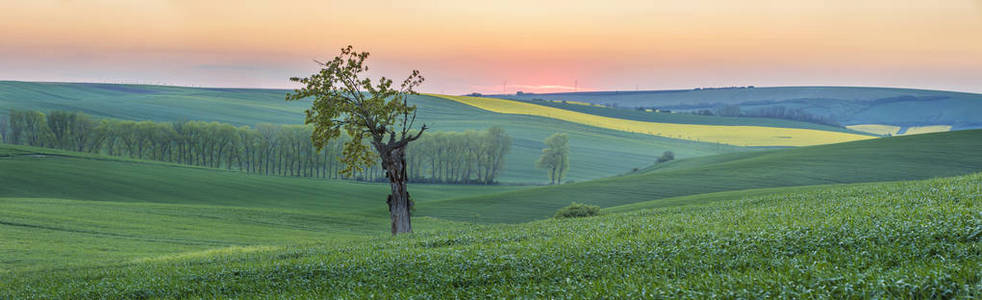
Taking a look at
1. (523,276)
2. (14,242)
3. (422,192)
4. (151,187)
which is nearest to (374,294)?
(523,276)

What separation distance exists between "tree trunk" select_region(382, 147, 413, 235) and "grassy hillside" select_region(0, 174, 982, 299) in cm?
1992

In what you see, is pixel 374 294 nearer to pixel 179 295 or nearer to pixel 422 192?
pixel 179 295

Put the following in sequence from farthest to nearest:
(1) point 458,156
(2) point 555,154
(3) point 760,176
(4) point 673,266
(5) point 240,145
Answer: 1. (2) point 555,154
2. (1) point 458,156
3. (5) point 240,145
4. (3) point 760,176
5. (4) point 673,266

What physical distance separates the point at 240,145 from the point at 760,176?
10238 cm

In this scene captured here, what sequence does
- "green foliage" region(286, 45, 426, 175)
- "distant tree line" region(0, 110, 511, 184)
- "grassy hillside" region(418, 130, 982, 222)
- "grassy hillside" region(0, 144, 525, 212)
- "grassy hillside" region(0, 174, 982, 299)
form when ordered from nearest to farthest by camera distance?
"grassy hillside" region(0, 174, 982, 299)
"green foliage" region(286, 45, 426, 175)
"grassy hillside" region(418, 130, 982, 222)
"grassy hillside" region(0, 144, 525, 212)
"distant tree line" region(0, 110, 511, 184)

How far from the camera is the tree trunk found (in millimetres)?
41000

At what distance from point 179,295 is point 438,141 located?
421 feet

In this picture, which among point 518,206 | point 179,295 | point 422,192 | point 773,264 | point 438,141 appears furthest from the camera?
point 438,141

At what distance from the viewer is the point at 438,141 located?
144375 mm

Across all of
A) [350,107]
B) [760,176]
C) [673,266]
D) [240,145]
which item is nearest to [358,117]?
[350,107]

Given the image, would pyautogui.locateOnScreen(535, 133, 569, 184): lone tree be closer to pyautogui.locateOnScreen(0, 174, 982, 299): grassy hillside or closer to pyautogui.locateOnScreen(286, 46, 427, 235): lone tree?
pyautogui.locateOnScreen(286, 46, 427, 235): lone tree

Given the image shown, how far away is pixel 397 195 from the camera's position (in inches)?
1624

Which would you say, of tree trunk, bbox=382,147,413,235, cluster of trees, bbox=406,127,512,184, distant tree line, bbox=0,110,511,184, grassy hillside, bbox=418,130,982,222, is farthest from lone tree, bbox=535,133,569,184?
tree trunk, bbox=382,147,413,235

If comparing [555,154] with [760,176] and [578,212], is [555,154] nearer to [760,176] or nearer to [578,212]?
[760,176]
